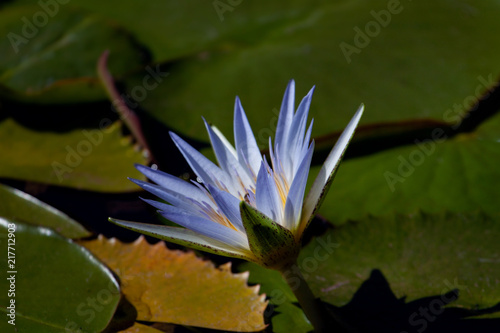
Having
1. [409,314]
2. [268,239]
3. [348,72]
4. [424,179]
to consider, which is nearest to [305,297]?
[268,239]

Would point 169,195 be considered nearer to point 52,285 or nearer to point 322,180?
point 322,180

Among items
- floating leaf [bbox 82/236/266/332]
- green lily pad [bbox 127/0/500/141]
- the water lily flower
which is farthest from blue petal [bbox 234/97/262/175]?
green lily pad [bbox 127/0/500/141]

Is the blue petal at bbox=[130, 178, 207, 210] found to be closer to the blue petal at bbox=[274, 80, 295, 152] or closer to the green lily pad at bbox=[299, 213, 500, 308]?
the blue petal at bbox=[274, 80, 295, 152]

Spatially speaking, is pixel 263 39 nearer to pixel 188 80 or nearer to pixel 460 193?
pixel 188 80

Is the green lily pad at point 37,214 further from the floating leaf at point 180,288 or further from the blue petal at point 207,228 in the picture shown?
the blue petal at point 207,228

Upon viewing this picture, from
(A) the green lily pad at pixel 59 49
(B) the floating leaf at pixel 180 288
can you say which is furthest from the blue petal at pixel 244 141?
(A) the green lily pad at pixel 59 49
